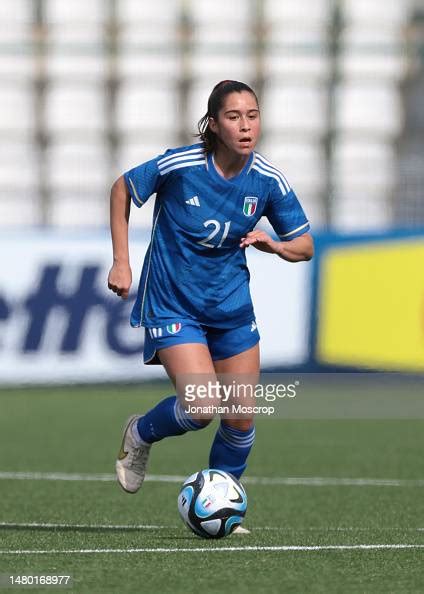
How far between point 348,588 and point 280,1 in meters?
18.9

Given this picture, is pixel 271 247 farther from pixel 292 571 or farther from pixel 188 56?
pixel 188 56

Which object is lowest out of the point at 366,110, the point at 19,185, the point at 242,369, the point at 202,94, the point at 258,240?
the point at 19,185

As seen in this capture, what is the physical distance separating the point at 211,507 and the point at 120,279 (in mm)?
1072

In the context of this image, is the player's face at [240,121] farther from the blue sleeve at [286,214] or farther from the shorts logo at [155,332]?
the shorts logo at [155,332]

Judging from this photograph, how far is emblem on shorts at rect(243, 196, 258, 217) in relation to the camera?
259 inches

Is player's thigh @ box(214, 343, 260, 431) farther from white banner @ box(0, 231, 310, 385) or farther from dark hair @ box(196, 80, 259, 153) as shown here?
white banner @ box(0, 231, 310, 385)

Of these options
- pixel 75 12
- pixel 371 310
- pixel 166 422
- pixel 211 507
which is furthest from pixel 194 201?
pixel 75 12

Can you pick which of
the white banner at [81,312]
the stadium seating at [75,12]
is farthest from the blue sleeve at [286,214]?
the stadium seating at [75,12]

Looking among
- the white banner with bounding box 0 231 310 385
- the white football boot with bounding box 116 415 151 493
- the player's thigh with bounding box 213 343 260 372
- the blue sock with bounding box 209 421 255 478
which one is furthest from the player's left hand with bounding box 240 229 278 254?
the white banner with bounding box 0 231 310 385

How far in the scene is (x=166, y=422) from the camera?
22.1 ft

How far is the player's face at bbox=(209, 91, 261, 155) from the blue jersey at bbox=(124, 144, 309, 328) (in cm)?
22

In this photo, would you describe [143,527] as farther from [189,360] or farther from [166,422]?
→ [189,360]

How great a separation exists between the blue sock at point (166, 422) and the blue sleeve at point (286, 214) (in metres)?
0.93

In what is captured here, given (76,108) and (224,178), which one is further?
(76,108)
